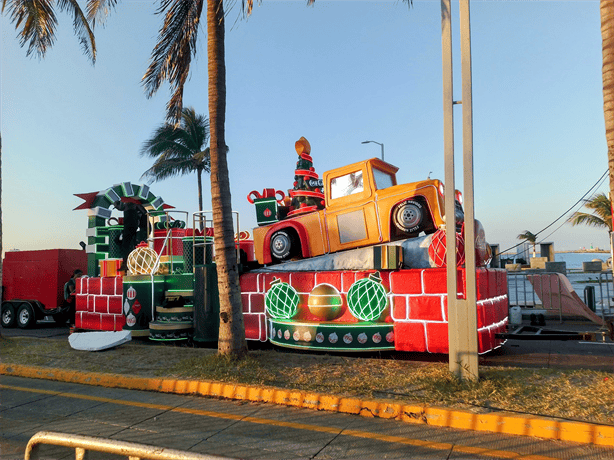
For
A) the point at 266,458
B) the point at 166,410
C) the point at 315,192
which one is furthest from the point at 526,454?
the point at 315,192

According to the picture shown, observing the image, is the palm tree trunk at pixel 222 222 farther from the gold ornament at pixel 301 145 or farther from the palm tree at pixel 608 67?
the palm tree at pixel 608 67

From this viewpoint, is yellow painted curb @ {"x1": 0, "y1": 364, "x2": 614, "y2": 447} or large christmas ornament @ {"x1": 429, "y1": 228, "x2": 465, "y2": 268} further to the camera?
large christmas ornament @ {"x1": 429, "y1": 228, "x2": 465, "y2": 268}

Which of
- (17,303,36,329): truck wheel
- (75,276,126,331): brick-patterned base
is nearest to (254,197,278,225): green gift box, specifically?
(75,276,126,331): brick-patterned base

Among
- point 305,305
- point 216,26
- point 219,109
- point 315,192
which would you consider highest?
point 216,26

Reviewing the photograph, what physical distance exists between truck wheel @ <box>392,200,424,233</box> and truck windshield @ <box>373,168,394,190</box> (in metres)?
0.77

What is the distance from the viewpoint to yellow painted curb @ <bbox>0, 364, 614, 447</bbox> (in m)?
5.01

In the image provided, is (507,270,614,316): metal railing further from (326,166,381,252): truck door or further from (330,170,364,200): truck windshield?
(330,170,364,200): truck windshield

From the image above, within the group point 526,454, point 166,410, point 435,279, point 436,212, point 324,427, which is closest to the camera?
point 526,454

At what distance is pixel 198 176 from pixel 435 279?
70.1 ft

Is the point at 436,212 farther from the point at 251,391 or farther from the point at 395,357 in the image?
the point at 251,391

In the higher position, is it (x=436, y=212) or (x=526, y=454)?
(x=436, y=212)

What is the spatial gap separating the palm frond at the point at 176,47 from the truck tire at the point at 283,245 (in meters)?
3.55

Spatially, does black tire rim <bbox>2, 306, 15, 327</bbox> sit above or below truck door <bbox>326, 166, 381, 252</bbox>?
below

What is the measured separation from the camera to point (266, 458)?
4699 millimetres
